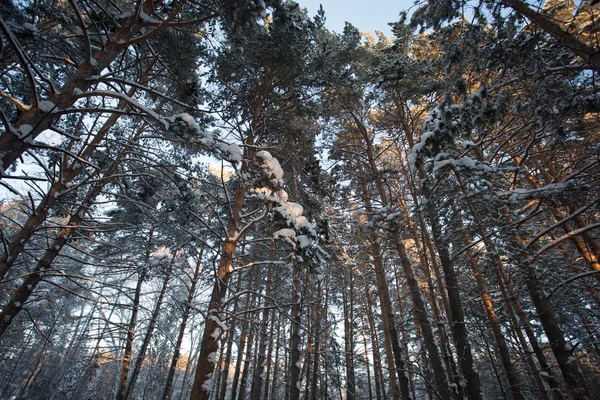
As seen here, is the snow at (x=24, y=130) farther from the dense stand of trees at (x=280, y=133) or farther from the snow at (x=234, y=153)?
the snow at (x=234, y=153)

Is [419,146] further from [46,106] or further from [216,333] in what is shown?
[46,106]

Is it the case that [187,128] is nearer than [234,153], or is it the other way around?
[187,128]

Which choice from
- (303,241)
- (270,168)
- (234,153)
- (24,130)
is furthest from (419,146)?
(24,130)

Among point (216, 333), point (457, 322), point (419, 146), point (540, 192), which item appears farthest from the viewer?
point (419, 146)

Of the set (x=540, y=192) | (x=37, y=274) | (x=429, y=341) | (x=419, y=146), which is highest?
(x=419, y=146)

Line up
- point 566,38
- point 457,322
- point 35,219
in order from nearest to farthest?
point 566,38 → point 35,219 → point 457,322

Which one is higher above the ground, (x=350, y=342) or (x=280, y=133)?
(x=280, y=133)

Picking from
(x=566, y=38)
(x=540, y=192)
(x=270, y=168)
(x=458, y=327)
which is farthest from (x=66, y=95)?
(x=458, y=327)

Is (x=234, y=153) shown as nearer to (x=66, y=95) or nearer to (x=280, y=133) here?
(x=66, y=95)

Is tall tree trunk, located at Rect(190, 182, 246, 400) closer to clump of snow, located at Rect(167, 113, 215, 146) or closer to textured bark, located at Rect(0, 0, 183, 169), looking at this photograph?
clump of snow, located at Rect(167, 113, 215, 146)

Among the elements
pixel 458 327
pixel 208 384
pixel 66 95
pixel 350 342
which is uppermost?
pixel 66 95

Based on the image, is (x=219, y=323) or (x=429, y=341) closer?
(x=219, y=323)

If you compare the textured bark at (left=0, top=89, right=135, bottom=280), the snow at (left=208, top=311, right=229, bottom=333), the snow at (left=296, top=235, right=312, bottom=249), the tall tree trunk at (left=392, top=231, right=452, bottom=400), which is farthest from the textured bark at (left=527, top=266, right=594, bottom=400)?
the textured bark at (left=0, top=89, right=135, bottom=280)

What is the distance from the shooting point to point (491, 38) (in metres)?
5.07
